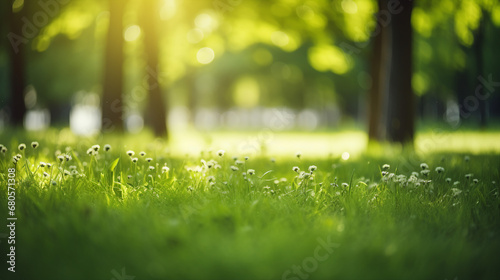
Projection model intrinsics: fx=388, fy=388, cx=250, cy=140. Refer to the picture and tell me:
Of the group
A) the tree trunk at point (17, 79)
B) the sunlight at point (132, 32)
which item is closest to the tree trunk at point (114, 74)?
the sunlight at point (132, 32)

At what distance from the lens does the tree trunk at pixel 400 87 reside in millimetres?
8469

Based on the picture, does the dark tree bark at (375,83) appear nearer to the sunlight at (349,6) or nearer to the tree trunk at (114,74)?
the sunlight at (349,6)

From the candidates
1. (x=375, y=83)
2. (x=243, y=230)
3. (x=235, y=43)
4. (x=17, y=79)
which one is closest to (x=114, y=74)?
(x=17, y=79)

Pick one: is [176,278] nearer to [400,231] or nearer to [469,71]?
[400,231]

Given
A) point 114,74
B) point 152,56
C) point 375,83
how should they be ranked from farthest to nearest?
point 375,83, point 152,56, point 114,74

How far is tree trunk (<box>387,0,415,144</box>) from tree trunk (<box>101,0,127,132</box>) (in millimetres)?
6854

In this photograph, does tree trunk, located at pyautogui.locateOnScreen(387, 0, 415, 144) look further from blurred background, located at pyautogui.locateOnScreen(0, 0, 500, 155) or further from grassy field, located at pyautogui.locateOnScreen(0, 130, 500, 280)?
grassy field, located at pyautogui.locateOnScreen(0, 130, 500, 280)

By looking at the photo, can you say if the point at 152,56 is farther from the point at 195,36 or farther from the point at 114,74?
the point at 195,36

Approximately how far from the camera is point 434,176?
4.74 metres

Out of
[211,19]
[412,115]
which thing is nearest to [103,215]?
[412,115]

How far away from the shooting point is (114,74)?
10797 millimetres

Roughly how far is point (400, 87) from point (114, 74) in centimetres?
746

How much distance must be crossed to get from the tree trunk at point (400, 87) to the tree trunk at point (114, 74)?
270 inches

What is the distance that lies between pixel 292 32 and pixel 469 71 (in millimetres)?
14862
